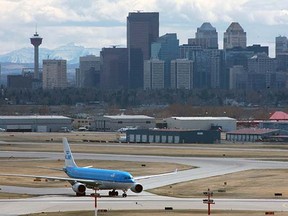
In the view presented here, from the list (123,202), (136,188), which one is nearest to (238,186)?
(136,188)

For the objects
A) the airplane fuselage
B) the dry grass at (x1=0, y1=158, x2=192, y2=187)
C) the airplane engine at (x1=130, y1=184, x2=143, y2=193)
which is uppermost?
the airplane fuselage

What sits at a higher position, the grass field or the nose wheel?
the nose wheel

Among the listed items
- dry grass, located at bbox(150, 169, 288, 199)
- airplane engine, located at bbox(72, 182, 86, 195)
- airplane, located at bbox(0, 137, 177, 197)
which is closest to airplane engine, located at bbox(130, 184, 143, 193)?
airplane, located at bbox(0, 137, 177, 197)

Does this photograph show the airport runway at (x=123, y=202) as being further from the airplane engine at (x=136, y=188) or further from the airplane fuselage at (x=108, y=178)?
the airplane fuselage at (x=108, y=178)

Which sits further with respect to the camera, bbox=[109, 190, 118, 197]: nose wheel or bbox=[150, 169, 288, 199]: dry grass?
bbox=[150, 169, 288, 199]: dry grass

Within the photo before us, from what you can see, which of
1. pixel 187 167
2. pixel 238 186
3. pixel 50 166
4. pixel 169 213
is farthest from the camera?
pixel 187 167

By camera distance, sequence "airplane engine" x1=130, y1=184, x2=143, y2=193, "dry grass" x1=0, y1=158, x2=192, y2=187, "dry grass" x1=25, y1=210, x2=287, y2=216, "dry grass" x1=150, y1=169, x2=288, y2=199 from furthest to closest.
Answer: "dry grass" x1=0, y1=158, x2=192, y2=187, "dry grass" x1=150, y1=169, x2=288, y2=199, "airplane engine" x1=130, y1=184, x2=143, y2=193, "dry grass" x1=25, y1=210, x2=287, y2=216

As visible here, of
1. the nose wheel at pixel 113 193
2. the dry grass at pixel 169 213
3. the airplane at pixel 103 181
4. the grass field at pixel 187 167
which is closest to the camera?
the dry grass at pixel 169 213

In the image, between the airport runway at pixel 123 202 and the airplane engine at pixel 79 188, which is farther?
the airplane engine at pixel 79 188

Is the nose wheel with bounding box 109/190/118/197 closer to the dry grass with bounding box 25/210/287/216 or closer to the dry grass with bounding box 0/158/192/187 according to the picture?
the dry grass with bounding box 0/158/192/187

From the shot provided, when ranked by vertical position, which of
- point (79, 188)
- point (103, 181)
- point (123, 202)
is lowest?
point (123, 202)

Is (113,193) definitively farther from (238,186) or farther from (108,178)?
(238,186)

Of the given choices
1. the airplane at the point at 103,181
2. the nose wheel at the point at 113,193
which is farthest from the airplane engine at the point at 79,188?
the nose wheel at the point at 113,193

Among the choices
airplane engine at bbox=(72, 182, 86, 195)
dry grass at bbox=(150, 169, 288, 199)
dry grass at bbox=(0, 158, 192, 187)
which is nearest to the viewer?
airplane engine at bbox=(72, 182, 86, 195)
